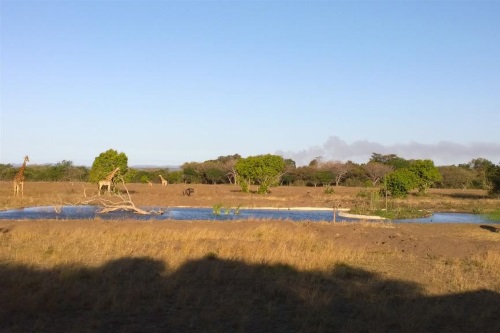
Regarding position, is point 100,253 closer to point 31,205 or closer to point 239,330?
point 239,330

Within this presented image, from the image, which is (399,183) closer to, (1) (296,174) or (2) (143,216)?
(2) (143,216)

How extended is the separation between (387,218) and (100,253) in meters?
23.1

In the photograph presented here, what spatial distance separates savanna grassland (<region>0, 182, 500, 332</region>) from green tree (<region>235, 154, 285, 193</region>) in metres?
34.2

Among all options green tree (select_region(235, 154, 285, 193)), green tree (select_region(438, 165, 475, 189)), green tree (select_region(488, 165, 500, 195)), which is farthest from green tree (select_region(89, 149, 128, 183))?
green tree (select_region(438, 165, 475, 189))

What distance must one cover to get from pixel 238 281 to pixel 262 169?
44.7 meters

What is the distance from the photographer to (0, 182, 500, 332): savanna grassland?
911 cm

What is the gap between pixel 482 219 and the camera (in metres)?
36.3

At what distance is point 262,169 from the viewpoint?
187 feet

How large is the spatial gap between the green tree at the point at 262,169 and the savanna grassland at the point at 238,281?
34226mm

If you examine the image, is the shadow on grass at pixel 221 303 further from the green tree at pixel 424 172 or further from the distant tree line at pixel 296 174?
the green tree at pixel 424 172

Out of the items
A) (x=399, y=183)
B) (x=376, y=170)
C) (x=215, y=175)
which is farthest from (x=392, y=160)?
(x=399, y=183)

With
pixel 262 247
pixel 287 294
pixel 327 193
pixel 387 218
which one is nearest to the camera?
pixel 287 294

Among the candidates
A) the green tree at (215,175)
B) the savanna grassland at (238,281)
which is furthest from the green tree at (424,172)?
the green tree at (215,175)

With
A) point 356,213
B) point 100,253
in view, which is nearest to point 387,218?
point 356,213
